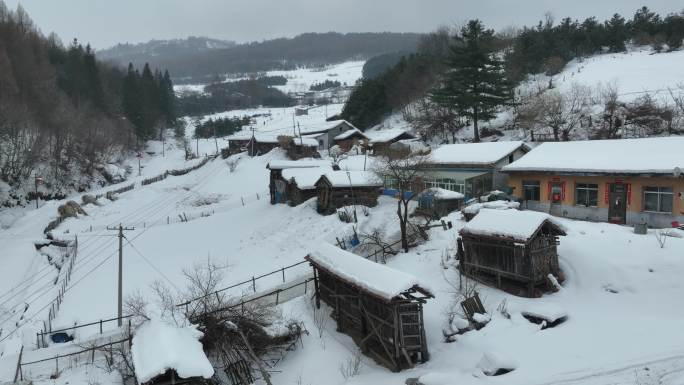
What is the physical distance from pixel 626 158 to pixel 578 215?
12.7ft

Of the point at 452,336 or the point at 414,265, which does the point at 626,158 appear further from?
the point at 452,336

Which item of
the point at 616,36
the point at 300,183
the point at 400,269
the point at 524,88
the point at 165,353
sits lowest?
the point at 400,269

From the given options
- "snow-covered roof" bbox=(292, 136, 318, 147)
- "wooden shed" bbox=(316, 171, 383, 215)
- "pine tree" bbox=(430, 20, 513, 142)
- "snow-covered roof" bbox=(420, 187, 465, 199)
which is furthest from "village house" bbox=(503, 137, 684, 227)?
"snow-covered roof" bbox=(292, 136, 318, 147)

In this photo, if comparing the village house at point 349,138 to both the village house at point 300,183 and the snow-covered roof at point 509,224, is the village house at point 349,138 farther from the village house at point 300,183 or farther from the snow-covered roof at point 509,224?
the snow-covered roof at point 509,224

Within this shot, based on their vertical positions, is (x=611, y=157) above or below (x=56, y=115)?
below

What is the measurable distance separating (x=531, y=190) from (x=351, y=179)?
43.0 feet

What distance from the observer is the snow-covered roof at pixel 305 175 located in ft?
123

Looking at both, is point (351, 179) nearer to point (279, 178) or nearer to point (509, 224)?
point (279, 178)

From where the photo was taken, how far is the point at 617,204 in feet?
80.3

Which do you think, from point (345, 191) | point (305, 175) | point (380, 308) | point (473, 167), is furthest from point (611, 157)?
point (305, 175)

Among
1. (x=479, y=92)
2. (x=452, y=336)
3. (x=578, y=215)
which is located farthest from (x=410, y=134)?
(x=452, y=336)

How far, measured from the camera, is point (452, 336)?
16297mm

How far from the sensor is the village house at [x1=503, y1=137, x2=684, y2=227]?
22.9 meters

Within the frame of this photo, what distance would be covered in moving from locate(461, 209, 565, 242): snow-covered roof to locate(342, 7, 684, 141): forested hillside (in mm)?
26254
